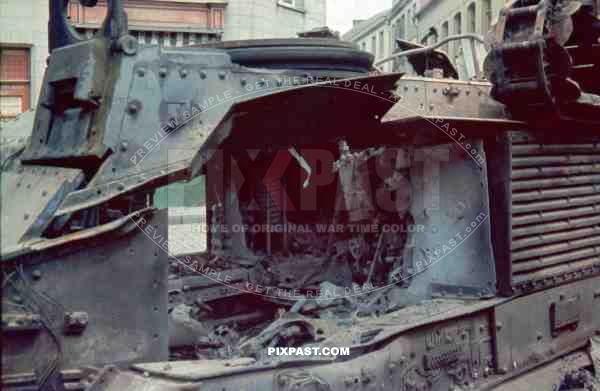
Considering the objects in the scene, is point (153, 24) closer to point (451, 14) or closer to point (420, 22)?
point (451, 14)

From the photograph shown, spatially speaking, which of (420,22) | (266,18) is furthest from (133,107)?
(420,22)

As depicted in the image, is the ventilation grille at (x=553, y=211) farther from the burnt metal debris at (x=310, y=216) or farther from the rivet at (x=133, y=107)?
the rivet at (x=133, y=107)

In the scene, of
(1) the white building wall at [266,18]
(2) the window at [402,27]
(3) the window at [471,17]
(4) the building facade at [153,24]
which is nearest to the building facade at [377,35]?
(2) the window at [402,27]

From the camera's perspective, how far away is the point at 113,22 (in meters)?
3.84

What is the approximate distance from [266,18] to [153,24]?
2785mm

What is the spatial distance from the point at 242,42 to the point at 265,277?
2.93 meters

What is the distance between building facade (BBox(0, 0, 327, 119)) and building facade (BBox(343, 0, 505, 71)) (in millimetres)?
4719

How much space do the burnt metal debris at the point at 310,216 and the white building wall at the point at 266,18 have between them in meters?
11.2

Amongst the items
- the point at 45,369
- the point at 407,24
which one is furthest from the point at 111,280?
the point at 407,24

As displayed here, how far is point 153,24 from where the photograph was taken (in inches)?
679

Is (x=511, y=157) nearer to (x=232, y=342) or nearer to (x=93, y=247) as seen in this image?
(x=232, y=342)

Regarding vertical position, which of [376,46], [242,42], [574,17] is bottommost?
[242,42]

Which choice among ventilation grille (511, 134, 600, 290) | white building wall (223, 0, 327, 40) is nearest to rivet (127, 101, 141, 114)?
ventilation grille (511, 134, 600, 290)

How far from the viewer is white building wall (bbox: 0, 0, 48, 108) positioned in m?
15.4
